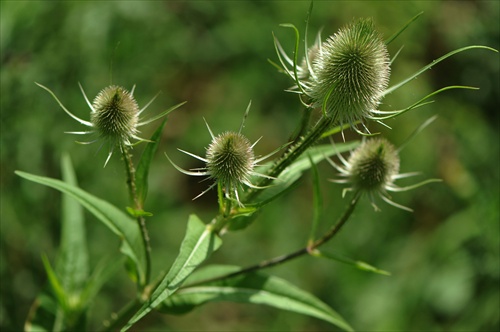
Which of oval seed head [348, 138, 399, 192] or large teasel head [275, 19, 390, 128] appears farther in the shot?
oval seed head [348, 138, 399, 192]

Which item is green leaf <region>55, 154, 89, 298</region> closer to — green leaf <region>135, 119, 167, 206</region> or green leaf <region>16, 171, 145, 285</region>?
green leaf <region>16, 171, 145, 285</region>

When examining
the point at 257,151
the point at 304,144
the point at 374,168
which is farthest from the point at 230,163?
the point at 257,151

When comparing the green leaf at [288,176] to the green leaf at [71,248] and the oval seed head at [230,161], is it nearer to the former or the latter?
the oval seed head at [230,161]

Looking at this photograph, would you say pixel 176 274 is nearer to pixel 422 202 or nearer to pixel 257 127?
pixel 257 127

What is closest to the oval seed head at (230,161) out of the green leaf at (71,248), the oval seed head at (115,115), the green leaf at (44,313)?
the oval seed head at (115,115)

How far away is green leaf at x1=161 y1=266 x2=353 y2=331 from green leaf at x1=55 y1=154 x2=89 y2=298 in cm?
85

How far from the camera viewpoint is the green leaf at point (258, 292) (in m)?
2.59

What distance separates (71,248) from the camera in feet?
10.4

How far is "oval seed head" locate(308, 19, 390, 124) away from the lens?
2.12 metres

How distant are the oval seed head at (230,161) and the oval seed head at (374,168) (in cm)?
68

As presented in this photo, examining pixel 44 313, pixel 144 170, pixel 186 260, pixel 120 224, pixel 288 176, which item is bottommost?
pixel 186 260

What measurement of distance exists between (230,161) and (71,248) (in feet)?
5.03

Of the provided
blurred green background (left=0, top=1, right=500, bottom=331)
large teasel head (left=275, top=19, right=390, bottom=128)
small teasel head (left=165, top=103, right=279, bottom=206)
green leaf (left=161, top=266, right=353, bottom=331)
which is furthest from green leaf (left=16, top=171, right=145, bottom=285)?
blurred green background (left=0, top=1, right=500, bottom=331)

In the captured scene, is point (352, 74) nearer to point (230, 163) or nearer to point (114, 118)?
point (230, 163)
